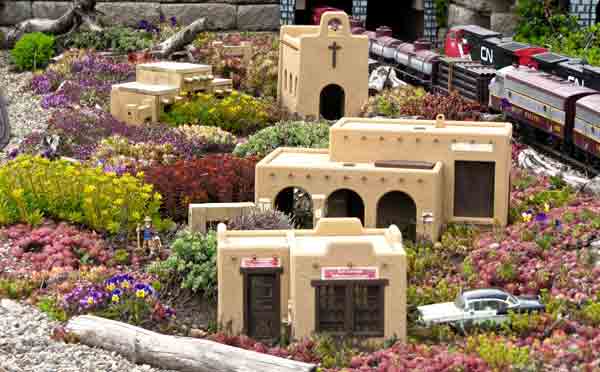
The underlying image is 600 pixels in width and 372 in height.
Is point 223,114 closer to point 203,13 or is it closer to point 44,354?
point 44,354

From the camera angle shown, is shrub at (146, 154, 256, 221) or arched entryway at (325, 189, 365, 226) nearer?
arched entryway at (325, 189, 365, 226)

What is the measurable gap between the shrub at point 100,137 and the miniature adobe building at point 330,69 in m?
4.14

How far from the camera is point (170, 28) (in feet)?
141

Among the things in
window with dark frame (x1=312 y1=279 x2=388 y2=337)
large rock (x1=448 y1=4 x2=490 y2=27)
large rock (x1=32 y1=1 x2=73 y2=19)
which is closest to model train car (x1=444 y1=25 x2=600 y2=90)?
large rock (x1=448 y1=4 x2=490 y2=27)

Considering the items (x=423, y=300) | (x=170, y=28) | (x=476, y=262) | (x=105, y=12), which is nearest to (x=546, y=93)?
(x=476, y=262)

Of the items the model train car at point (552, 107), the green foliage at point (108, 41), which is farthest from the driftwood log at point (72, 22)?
the model train car at point (552, 107)

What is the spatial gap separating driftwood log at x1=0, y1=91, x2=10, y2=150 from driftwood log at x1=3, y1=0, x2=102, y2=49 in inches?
267

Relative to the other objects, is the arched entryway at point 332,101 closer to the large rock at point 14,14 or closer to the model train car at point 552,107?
the model train car at point 552,107

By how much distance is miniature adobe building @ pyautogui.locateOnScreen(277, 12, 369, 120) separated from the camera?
31141 millimetres

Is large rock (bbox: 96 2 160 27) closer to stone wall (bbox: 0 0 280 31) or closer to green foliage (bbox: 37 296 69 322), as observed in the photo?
stone wall (bbox: 0 0 280 31)

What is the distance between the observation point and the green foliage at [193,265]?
60.3 feet

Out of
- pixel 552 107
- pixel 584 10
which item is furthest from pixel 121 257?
pixel 584 10

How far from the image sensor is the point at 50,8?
149 ft

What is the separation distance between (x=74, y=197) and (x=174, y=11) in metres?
24.4
